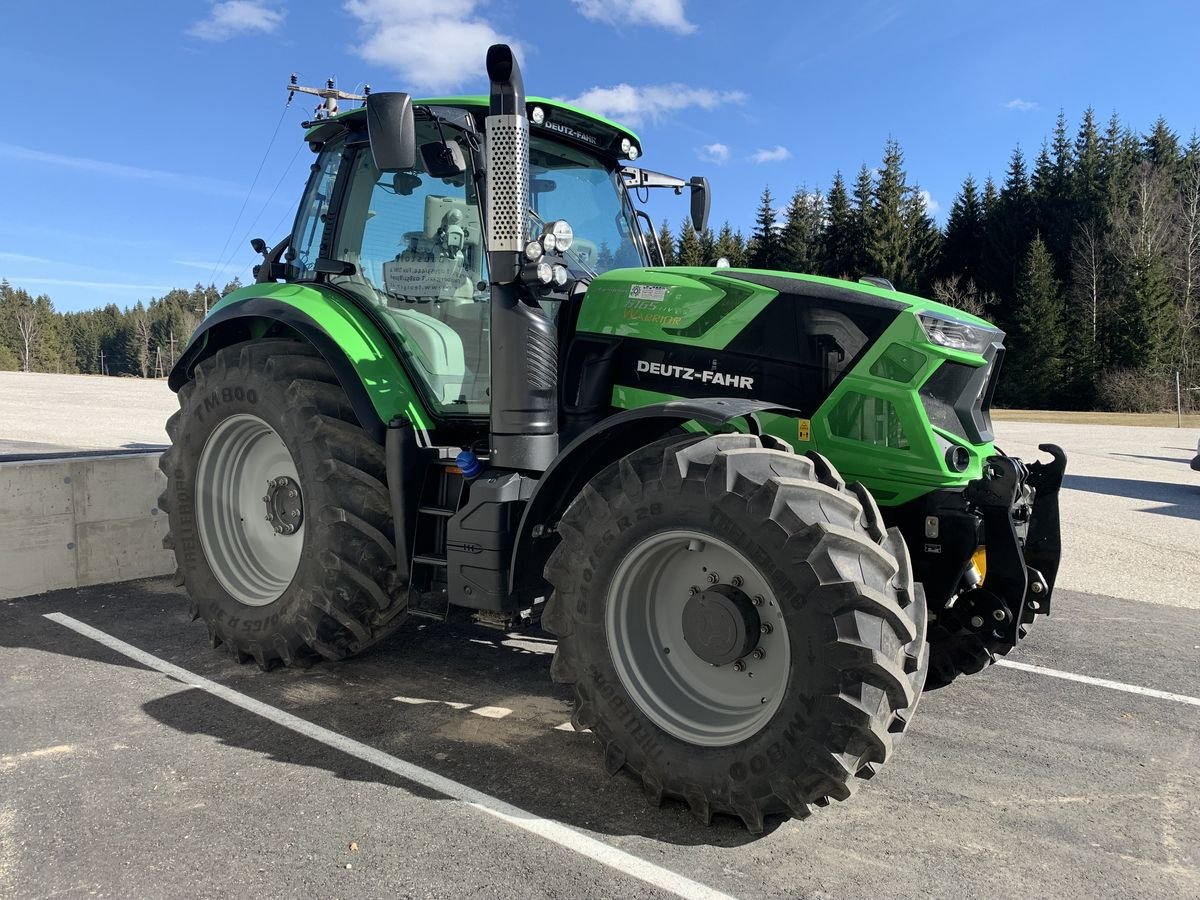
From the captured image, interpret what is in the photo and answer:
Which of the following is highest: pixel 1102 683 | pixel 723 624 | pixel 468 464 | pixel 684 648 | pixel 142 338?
pixel 142 338

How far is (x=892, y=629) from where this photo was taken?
109 inches

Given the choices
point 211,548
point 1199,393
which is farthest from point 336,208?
point 1199,393

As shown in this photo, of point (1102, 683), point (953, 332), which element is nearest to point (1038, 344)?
point (1102, 683)

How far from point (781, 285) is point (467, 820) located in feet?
7.80

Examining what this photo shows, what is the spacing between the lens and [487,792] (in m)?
3.31

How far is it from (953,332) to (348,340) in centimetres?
275

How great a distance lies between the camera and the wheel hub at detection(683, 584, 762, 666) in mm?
3100

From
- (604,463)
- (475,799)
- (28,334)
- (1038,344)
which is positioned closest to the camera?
(475,799)

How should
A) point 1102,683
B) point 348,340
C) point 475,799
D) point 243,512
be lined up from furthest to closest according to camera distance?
point 243,512, point 1102,683, point 348,340, point 475,799

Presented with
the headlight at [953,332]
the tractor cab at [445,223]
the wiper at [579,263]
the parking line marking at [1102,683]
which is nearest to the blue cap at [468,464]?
the tractor cab at [445,223]

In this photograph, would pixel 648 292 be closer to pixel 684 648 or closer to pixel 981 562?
pixel 684 648

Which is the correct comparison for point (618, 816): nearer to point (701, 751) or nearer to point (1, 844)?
point (701, 751)

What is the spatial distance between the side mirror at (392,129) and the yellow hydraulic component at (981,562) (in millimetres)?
2707

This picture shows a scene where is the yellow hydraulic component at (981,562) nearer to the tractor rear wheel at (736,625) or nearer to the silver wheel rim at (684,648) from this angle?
the tractor rear wheel at (736,625)
